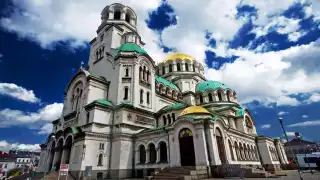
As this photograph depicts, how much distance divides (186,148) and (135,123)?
913cm

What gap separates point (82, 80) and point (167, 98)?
14810mm

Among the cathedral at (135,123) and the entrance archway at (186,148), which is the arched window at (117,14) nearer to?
the cathedral at (135,123)

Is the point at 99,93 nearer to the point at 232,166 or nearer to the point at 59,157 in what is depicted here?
the point at 59,157

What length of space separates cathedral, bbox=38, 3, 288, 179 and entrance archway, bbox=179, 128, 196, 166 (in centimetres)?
10

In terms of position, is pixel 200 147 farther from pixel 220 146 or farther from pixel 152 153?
pixel 152 153

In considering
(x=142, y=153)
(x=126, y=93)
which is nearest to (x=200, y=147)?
(x=142, y=153)

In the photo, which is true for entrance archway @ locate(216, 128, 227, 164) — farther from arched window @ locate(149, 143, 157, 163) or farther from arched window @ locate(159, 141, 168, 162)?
arched window @ locate(149, 143, 157, 163)

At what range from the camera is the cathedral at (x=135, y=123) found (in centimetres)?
2052

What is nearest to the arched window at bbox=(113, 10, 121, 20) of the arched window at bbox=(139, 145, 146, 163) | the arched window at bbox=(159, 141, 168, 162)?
the arched window at bbox=(139, 145, 146, 163)

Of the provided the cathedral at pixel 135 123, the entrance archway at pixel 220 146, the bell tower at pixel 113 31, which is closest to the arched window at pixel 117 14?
the bell tower at pixel 113 31

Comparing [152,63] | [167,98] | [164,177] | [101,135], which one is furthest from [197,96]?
[164,177]

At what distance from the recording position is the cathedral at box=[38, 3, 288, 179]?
20516mm

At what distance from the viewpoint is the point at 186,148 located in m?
20.0

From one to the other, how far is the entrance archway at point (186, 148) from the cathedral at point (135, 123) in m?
0.10
